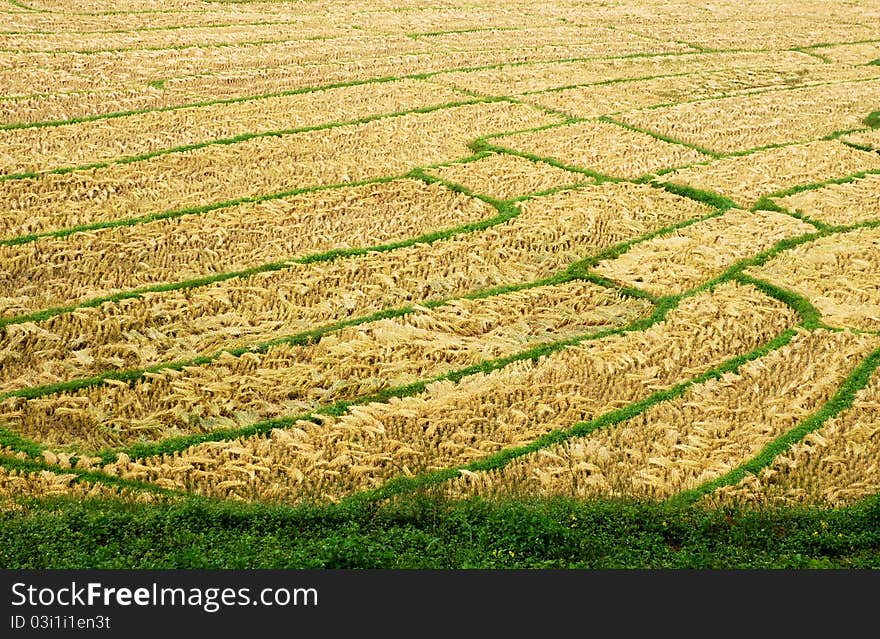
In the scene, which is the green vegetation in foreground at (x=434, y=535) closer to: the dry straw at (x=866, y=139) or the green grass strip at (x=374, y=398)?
the green grass strip at (x=374, y=398)

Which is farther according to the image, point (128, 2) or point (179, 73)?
point (128, 2)

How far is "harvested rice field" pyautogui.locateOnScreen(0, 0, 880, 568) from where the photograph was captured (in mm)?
4984

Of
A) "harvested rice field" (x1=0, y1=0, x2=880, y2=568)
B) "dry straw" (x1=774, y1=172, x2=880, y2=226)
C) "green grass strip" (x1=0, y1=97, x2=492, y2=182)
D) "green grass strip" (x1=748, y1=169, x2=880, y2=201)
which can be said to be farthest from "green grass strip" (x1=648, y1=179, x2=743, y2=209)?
"green grass strip" (x1=0, y1=97, x2=492, y2=182)

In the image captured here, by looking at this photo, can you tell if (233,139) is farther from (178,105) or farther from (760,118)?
(760,118)

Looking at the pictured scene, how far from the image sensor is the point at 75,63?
42.9 feet

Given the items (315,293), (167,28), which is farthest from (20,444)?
(167,28)

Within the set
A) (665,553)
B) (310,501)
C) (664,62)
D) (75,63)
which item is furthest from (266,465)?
(664,62)

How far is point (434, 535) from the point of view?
4.51m

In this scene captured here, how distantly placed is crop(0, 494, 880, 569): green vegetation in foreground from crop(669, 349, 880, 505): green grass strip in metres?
0.24

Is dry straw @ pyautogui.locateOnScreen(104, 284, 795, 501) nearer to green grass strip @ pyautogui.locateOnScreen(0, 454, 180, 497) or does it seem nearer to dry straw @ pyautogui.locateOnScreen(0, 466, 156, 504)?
green grass strip @ pyautogui.locateOnScreen(0, 454, 180, 497)

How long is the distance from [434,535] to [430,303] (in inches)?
103

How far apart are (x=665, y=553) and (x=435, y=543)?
923 millimetres

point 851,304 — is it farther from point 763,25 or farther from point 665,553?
point 763,25

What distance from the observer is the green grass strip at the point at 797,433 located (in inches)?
198
